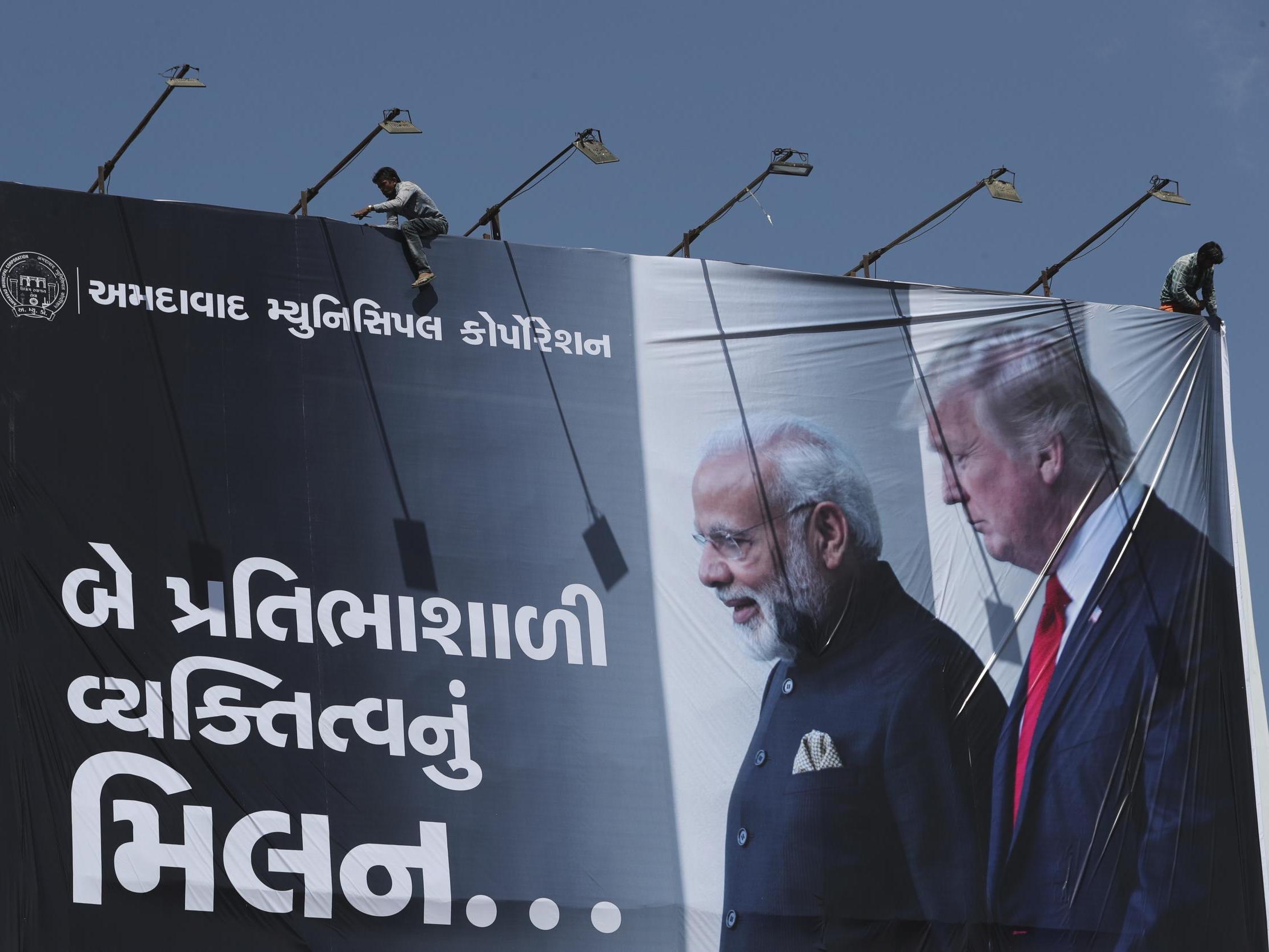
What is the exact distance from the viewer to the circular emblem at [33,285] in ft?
63.7

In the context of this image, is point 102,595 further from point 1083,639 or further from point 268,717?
point 1083,639

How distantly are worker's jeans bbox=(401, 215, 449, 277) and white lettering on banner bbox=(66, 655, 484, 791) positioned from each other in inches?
161

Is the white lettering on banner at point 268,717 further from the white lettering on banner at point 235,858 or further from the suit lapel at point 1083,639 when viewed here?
the suit lapel at point 1083,639

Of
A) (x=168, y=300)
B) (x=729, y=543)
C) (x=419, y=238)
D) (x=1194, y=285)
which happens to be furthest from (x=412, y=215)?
(x=1194, y=285)

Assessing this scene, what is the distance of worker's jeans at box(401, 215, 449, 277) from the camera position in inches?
824

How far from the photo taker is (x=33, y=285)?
19.5 metres

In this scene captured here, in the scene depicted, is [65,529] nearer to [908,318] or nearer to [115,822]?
[115,822]

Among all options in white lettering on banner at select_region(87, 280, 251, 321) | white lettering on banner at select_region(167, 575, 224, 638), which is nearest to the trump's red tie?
white lettering on banner at select_region(167, 575, 224, 638)

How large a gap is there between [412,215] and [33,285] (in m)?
3.59

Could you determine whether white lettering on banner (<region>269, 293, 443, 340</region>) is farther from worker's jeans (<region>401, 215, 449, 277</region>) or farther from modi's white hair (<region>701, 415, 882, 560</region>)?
modi's white hair (<region>701, 415, 882, 560</region>)

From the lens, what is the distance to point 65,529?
61.5 ft

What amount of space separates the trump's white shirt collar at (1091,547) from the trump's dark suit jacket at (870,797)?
4.43 feet

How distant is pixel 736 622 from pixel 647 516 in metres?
1.30

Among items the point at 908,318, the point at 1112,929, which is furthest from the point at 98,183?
the point at 1112,929
